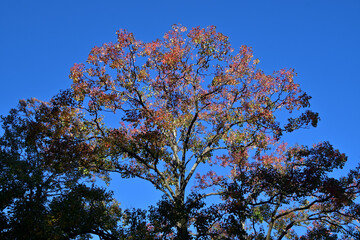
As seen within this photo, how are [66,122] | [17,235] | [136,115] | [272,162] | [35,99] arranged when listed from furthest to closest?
[35,99], [272,162], [136,115], [66,122], [17,235]

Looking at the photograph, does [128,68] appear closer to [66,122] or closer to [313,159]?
[66,122]

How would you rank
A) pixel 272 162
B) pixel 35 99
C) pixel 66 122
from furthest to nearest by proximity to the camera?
pixel 35 99, pixel 272 162, pixel 66 122

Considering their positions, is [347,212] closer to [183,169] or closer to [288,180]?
[288,180]

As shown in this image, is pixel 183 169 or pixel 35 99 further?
pixel 35 99

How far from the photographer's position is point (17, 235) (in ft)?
37.4

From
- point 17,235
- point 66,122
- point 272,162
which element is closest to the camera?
point 17,235

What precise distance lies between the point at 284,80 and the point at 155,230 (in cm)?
870

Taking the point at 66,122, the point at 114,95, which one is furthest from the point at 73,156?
the point at 114,95

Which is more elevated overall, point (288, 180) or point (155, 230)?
point (288, 180)

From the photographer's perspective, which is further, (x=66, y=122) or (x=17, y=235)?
(x=66, y=122)

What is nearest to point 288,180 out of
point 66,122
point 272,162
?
point 272,162

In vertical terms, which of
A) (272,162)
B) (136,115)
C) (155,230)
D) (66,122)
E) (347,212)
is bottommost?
(155,230)

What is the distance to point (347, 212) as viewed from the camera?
592 inches

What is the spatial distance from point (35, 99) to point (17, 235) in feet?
44.8
